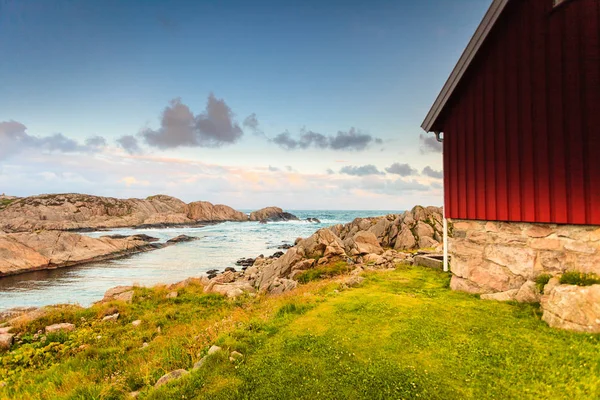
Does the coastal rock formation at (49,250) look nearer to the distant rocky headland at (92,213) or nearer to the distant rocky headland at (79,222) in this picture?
the distant rocky headland at (79,222)

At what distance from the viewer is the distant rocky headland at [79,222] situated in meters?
28.2

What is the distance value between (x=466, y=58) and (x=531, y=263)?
6.13 m

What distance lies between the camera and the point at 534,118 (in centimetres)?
728

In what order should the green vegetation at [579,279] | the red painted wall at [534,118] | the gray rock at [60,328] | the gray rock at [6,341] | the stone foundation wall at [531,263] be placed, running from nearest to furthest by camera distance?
the stone foundation wall at [531,263], the green vegetation at [579,279], the red painted wall at [534,118], the gray rock at [6,341], the gray rock at [60,328]

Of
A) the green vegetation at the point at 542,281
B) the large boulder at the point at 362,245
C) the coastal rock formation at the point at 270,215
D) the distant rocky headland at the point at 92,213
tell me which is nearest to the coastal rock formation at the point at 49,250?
the large boulder at the point at 362,245

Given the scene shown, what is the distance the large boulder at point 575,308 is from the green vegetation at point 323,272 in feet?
37.8

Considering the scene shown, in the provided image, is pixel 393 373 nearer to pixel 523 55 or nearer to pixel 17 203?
pixel 523 55

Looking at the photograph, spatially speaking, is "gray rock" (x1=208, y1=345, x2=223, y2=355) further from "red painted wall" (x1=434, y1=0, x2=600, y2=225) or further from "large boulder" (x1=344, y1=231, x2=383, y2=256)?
"large boulder" (x1=344, y1=231, x2=383, y2=256)

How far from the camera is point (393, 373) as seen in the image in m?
4.65

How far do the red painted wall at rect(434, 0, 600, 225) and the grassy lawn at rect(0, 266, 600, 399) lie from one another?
2685 millimetres

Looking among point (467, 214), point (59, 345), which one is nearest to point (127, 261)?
point (59, 345)

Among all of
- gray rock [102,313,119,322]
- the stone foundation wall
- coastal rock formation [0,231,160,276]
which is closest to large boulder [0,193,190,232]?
coastal rock formation [0,231,160,276]

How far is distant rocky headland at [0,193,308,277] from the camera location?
28156 millimetres

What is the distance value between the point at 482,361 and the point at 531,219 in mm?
4253
